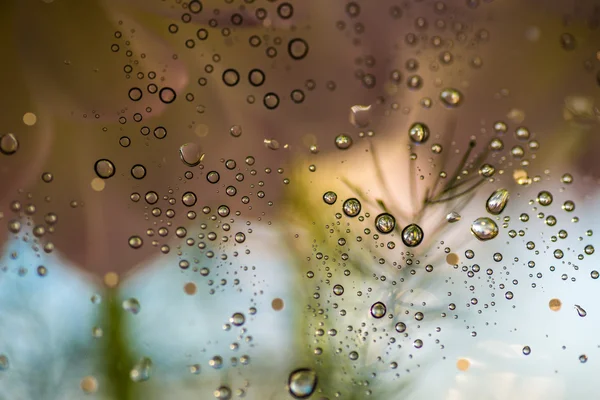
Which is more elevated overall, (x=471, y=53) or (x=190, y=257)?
(x=471, y=53)

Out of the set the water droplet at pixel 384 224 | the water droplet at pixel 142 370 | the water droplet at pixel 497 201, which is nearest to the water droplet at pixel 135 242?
the water droplet at pixel 142 370

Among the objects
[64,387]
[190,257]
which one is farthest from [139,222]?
[64,387]

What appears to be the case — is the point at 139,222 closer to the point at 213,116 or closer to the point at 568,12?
the point at 213,116

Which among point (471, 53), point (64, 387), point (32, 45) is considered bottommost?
point (64, 387)

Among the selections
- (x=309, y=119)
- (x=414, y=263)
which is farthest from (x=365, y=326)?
(x=309, y=119)

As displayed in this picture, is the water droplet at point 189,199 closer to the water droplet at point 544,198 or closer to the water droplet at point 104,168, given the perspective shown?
the water droplet at point 104,168

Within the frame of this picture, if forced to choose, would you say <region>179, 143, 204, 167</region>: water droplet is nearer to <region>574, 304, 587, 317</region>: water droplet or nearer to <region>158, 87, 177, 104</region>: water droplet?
<region>158, 87, 177, 104</region>: water droplet
